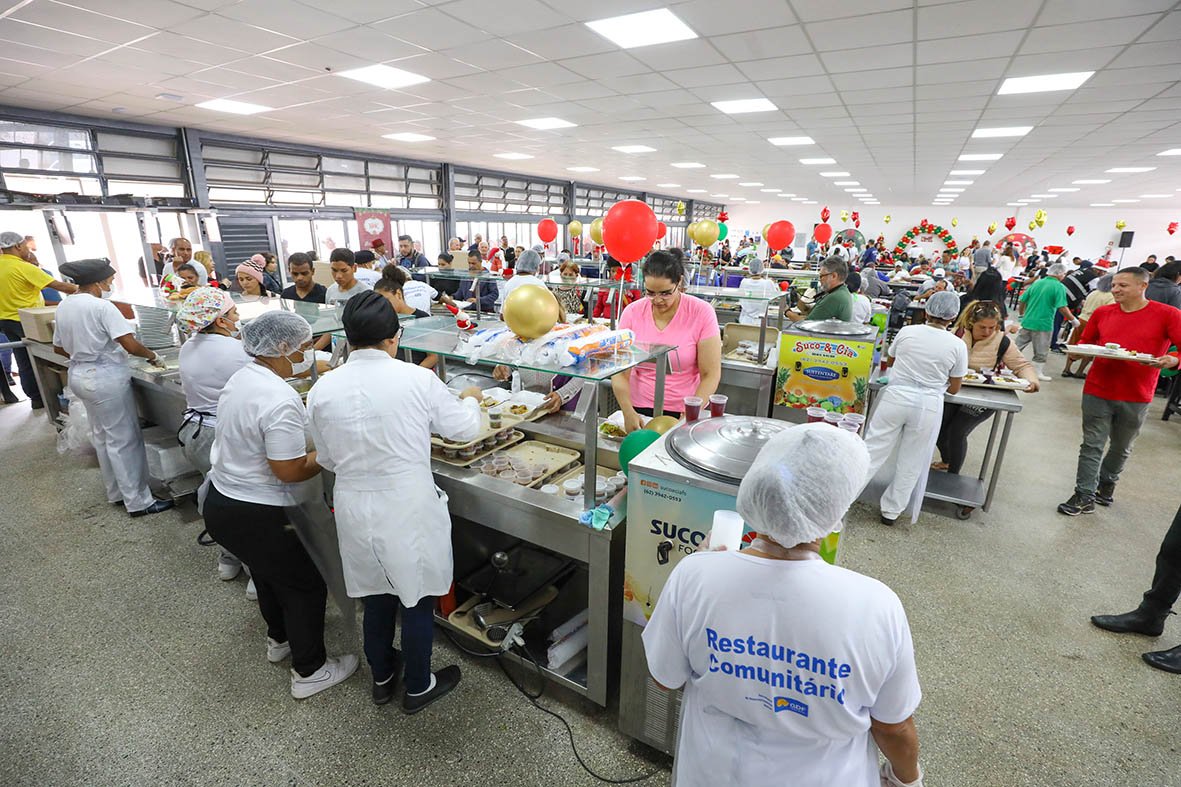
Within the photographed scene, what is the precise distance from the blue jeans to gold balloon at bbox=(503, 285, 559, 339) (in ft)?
3.46

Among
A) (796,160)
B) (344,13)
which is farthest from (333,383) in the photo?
(796,160)

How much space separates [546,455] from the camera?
7.66 ft

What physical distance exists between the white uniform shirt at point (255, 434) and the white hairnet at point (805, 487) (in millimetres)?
1640

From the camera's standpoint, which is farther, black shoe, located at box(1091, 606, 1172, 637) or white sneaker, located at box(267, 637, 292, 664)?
black shoe, located at box(1091, 606, 1172, 637)

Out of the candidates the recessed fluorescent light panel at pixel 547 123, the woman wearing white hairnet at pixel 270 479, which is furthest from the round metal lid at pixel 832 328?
the recessed fluorescent light panel at pixel 547 123

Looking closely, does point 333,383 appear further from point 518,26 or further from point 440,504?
point 518,26

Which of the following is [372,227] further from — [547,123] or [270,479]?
[270,479]

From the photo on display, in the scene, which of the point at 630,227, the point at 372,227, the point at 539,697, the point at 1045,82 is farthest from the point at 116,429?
the point at 372,227

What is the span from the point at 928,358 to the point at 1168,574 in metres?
1.39

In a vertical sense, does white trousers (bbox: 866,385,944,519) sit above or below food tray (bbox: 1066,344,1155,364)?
below

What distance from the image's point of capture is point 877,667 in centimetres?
87

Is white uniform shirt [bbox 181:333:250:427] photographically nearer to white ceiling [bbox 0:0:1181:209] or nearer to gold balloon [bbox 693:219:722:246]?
white ceiling [bbox 0:0:1181:209]

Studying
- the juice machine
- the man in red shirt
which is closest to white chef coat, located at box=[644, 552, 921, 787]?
the juice machine

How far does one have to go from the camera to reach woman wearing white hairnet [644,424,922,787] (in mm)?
862
